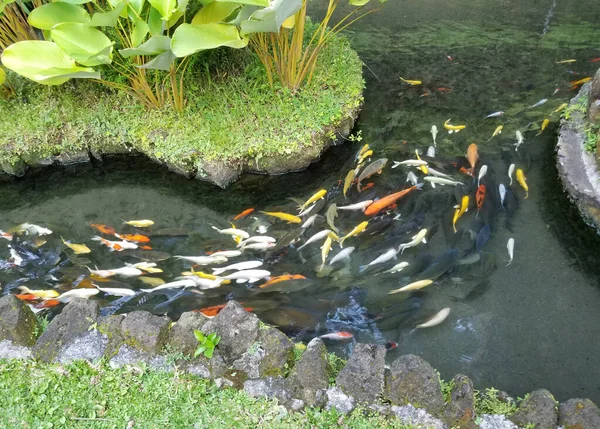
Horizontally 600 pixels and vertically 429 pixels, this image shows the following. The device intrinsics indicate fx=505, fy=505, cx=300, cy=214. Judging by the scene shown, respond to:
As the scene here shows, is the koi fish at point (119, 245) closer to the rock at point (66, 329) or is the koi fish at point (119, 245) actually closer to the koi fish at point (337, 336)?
the rock at point (66, 329)

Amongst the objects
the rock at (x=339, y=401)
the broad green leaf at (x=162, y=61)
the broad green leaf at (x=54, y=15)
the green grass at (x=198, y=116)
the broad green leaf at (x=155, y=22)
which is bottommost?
the rock at (x=339, y=401)

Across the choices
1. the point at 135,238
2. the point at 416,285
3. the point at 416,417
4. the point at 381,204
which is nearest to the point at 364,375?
the point at 416,417

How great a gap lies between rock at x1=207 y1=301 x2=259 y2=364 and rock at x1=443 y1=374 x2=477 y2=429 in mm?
947

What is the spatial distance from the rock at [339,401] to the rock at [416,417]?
191 millimetres

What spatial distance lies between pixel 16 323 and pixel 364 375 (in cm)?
181

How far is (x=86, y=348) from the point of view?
2.56 meters

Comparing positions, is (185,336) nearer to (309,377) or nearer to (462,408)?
(309,377)

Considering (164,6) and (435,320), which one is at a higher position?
(164,6)

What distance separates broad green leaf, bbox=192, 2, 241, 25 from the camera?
3775mm

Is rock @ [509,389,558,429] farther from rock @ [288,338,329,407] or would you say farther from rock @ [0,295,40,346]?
rock @ [0,295,40,346]

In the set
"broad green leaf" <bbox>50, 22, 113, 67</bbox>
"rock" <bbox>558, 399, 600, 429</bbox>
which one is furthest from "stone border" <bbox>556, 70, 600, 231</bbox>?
"broad green leaf" <bbox>50, 22, 113, 67</bbox>

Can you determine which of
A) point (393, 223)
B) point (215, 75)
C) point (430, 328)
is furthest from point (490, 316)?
point (215, 75)

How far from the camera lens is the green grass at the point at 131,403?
228 cm

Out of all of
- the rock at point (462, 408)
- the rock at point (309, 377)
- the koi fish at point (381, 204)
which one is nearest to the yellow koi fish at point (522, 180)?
the koi fish at point (381, 204)
